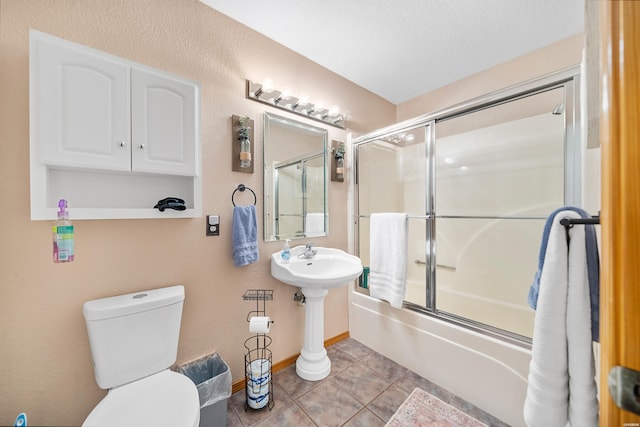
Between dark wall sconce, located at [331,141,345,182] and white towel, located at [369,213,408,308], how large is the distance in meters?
0.51

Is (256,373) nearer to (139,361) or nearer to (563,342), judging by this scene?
(139,361)

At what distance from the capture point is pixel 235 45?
1.67 metres

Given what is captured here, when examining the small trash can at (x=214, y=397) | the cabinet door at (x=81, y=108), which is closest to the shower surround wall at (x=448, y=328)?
the small trash can at (x=214, y=397)

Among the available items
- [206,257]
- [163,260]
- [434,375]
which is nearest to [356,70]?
[206,257]

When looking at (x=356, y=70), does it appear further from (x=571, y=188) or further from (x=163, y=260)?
(x=163, y=260)

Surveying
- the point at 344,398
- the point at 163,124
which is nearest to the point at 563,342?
the point at 344,398

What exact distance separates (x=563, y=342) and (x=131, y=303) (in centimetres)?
171

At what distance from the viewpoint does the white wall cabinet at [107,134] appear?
992 millimetres

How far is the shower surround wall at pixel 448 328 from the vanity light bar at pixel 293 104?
1.75 feet

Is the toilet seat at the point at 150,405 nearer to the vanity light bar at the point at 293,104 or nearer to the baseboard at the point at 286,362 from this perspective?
the baseboard at the point at 286,362

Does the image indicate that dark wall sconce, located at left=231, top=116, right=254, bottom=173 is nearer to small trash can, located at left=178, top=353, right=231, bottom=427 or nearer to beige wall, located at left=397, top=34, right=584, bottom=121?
small trash can, located at left=178, top=353, right=231, bottom=427

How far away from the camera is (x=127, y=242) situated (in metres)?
1.28

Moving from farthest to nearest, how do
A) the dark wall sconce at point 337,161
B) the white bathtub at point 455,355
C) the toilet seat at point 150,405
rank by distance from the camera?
1. the dark wall sconce at point 337,161
2. the white bathtub at point 455,355
3. the toilet seat at point 150,405

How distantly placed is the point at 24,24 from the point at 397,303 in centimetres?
257
